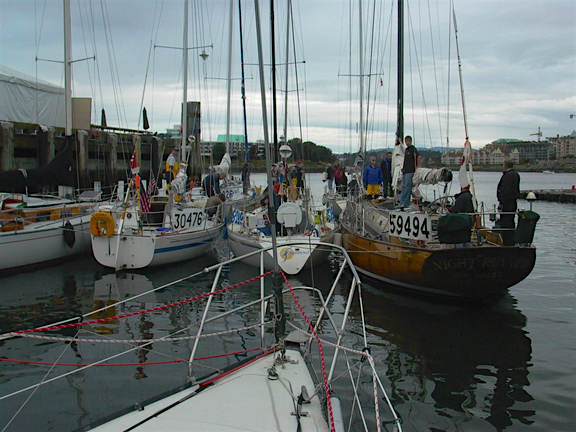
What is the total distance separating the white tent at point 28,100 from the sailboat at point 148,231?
22657mm

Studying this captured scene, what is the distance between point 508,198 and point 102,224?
9701mm

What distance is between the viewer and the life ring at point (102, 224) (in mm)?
12391

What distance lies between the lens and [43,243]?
13.4 meters

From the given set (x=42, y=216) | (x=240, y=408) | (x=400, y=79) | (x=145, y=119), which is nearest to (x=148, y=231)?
(x=42, y=216)

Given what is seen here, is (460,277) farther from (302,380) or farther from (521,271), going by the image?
(302,380)

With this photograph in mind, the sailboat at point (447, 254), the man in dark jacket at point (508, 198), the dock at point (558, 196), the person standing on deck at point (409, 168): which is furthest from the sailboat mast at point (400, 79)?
the dock at point (558, 196)

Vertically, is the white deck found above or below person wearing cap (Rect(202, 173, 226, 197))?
below

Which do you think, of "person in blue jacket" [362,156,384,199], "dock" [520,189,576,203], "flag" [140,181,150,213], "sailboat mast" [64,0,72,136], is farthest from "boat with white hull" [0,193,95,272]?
"dock" [520,189,576,203]

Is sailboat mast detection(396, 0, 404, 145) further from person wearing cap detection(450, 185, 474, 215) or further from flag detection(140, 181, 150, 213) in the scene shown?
flag detection(140, 181, 150, 213)

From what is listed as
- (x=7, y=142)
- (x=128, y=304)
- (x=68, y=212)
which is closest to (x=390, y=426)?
(x=128, y=304)

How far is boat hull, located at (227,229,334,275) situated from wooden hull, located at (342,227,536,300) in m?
1.71

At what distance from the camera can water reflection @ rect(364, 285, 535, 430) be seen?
561cm

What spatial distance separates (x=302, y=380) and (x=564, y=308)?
306 inches

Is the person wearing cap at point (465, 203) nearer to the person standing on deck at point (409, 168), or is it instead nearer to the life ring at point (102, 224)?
the person standing on deck at point (409, 168)
